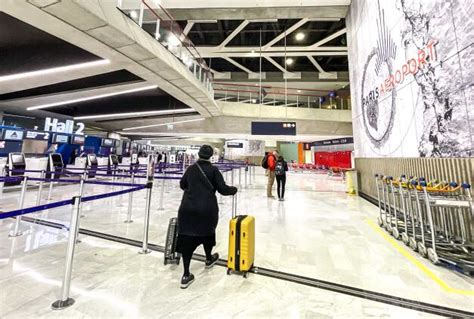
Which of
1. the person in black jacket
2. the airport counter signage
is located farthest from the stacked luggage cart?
the airport counter signage

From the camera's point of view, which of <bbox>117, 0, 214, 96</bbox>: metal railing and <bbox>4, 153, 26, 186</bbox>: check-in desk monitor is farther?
<bbox>4, 153, 26, 186</bbox>: check-in desk monitor

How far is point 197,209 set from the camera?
1.92 m

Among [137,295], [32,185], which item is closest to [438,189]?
[137,295]

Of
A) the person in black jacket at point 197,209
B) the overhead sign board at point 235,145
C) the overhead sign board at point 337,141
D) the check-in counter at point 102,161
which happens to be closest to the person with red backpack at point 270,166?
the person in black jacket at point 197,209

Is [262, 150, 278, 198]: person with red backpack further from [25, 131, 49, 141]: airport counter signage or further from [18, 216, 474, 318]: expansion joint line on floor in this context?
[25, 131, 49, 141]: airport counter signage

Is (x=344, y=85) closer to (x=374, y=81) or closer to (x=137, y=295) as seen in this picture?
(x=374, y=81)

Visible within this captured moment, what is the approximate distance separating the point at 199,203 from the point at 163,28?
670 centimetres

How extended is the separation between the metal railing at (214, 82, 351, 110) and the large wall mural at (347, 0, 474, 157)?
695 cm

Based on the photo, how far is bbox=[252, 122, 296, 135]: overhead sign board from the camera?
39.8ft

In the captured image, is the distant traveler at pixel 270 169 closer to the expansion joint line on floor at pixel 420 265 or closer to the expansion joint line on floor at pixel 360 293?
the expansion joint line on floor at pixel 420 265

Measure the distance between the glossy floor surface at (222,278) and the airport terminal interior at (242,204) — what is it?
18 mm

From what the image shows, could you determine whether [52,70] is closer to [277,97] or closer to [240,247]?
[240,247]

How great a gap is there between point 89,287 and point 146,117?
1413cm

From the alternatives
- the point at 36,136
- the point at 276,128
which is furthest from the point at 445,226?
the point at 36,136
